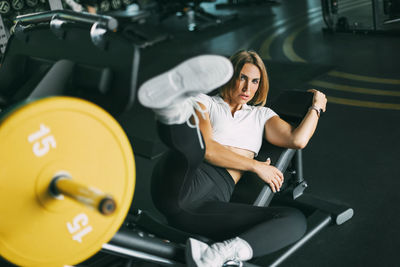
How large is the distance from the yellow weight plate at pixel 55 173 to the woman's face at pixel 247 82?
0.90 metres

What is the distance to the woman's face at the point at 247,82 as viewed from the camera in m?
1.97

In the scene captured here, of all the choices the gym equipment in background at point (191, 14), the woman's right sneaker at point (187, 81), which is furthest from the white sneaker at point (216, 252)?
the gym equipment in background at point (191, 14)

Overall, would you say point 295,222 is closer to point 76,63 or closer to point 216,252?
point 216,252

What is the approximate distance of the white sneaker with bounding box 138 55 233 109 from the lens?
119 centimetres

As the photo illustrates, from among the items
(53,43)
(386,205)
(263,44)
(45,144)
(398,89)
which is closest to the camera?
(45,144)

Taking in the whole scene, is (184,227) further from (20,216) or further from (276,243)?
(20,216)

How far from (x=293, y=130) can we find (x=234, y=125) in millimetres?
260

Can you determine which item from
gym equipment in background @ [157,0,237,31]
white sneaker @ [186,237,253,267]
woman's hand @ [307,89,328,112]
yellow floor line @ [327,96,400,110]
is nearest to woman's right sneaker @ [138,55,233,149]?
white sneaker @ [186,237,253,267]

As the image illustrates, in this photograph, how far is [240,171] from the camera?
203cm

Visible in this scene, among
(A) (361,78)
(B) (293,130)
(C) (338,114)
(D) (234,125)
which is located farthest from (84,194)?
(A) (361,78)

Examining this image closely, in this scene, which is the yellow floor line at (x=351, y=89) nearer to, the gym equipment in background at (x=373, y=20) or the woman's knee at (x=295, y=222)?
the gym equipment in background at (x=373, y=20)

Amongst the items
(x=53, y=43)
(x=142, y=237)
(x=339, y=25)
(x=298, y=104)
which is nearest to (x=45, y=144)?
(x=53, y=43)

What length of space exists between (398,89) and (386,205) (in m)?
1.86

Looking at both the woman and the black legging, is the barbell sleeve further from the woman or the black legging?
the black legging
